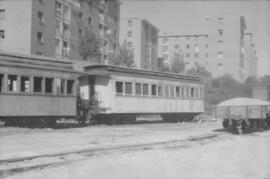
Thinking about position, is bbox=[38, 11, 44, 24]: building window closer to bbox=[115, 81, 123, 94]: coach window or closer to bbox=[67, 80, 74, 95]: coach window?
bbox=[115, 81, 123, 94]: coach window

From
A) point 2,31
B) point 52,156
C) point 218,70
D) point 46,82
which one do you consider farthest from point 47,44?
point 218,70

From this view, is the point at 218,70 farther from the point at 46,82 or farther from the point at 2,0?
the point at 46,82

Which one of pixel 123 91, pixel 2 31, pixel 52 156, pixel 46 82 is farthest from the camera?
pixel 2 31

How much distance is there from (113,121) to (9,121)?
6.47 meters

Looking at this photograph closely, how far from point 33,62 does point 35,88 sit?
1.13 m

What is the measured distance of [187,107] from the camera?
90.3 ft

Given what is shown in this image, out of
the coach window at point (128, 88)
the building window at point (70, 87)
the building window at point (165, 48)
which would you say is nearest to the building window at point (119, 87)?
the coach window at point (128, 88)

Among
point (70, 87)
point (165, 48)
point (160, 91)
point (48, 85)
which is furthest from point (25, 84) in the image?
point (165, 48)

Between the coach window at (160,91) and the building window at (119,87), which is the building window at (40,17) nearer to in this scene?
the coach window at (160,91)

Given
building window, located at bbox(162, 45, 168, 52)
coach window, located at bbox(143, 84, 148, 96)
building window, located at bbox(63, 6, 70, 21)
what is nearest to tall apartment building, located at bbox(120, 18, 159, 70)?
building window, located at bbox(162, 45, 168, 52)

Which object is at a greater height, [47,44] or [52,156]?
[47,44]

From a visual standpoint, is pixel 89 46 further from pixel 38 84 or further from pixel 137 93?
pixel 38 84

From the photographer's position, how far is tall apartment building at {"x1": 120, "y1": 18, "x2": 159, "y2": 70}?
7806cm

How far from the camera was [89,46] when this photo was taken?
148ft
